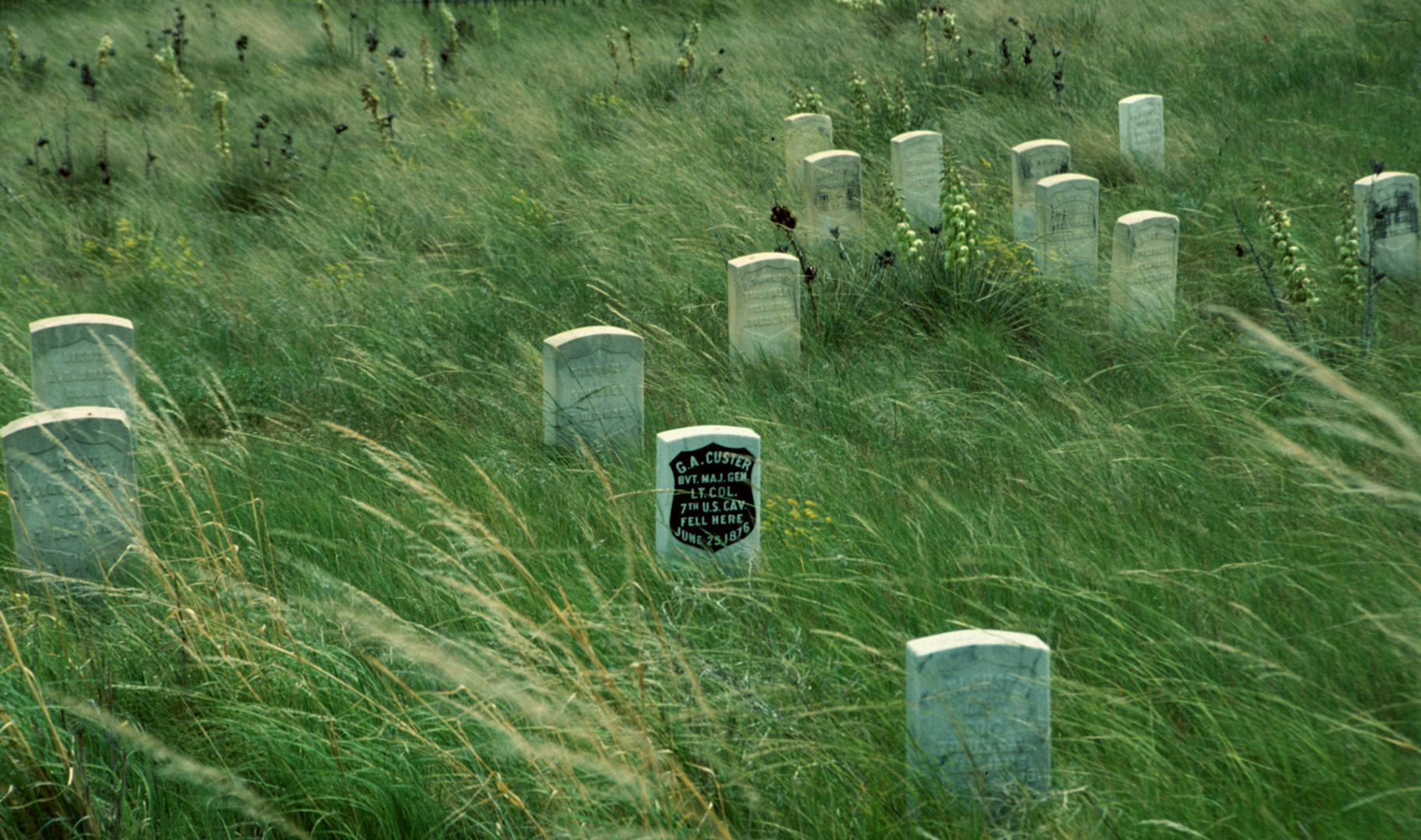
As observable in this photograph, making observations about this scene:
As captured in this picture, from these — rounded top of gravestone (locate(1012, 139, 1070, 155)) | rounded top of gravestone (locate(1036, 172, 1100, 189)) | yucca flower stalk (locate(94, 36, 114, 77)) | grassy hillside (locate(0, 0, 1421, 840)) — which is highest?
yucca flower stalk (locate(94, 36, 114, 77))

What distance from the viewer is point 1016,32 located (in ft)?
42.2

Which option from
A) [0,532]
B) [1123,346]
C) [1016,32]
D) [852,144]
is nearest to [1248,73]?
[1016,32]

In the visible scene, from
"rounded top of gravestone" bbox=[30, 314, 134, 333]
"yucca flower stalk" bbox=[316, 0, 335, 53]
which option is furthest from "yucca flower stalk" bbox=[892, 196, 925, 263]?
"yucca flower stalk" bbox=[316, 0, 335, 53]

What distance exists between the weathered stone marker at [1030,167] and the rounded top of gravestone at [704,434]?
4209 mm

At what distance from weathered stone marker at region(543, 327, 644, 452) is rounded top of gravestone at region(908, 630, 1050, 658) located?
250 centimetres

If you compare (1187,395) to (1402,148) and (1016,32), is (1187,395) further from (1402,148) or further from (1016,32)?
(1016,32)

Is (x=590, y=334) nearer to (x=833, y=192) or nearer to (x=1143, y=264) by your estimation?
(x=1143, y=264)

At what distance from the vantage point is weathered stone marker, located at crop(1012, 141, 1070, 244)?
7.58 m

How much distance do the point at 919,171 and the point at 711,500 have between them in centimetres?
529

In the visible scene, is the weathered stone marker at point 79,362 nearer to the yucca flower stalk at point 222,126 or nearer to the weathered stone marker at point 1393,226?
the yucca flower stalk at point 222,126

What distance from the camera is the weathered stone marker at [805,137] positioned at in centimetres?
918

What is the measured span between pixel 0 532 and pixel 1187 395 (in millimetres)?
4086

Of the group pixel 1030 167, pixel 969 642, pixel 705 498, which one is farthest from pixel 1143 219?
pixel 969 642

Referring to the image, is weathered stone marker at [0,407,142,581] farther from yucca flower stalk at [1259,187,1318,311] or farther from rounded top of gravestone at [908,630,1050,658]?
yucca flower stalk at [1259,187,1318,311]
